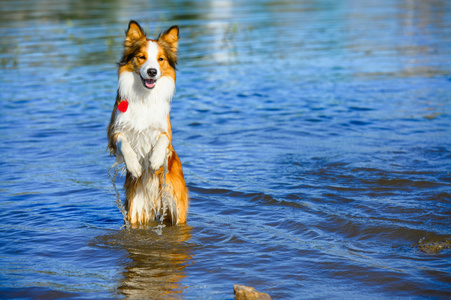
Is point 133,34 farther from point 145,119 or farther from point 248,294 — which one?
point 248,294

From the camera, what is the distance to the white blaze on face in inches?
214

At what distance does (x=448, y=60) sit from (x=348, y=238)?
11216mm

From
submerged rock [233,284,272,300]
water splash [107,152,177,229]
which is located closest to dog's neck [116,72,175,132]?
water splash [107,152,177,229]

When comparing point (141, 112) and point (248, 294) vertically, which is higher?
point (141, 112)

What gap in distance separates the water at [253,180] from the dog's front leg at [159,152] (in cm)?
83

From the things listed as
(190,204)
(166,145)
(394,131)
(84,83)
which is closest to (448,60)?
(394,131)

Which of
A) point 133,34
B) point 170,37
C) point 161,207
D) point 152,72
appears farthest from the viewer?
point 161,207

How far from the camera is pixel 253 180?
7.46 m

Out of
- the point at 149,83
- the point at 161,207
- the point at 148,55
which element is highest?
the point at 148,55

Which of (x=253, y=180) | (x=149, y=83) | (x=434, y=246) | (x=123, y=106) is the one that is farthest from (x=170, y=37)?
(x=434, y=246)

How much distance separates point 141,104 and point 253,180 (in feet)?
7.90

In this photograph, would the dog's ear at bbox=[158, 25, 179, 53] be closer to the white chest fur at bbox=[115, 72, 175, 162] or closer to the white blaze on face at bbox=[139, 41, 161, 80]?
the white blaze on face at bbox=[139, 41, 161, 80]

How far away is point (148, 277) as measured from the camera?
16.0ft

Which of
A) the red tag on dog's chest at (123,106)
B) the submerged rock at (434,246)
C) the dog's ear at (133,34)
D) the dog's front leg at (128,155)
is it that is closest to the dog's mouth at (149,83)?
the red tag on dog's chest at (123,106)
